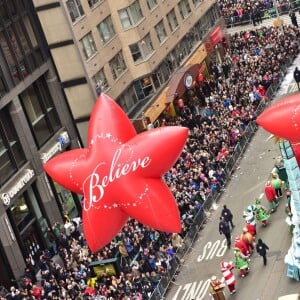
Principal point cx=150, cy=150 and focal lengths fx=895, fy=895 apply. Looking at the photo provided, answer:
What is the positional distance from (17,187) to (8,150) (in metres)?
2.25

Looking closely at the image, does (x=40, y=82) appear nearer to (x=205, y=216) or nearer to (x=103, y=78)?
(x=103, y=78)

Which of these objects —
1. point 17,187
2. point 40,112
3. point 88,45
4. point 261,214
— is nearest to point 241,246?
point 261,214

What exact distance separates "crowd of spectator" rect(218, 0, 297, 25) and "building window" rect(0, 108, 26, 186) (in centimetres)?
3805

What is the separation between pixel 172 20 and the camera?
227 ft

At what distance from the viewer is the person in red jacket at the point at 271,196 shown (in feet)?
144

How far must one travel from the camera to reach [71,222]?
49.2 metres

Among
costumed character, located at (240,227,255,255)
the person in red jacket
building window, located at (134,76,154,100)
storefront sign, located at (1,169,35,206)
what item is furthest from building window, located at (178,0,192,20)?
costumed character, located at (240,227,255,255)

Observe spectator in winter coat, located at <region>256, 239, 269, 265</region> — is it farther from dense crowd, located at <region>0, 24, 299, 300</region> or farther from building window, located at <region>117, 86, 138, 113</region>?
building window, located at <region>117, 86, 138, 113</region>

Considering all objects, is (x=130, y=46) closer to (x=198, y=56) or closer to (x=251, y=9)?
(x=198, y=56)

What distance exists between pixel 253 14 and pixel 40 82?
33706 mm

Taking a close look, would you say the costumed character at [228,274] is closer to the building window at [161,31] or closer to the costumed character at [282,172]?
the costumed character at [282,172]

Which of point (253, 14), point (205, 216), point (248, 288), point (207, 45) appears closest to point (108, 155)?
point (248, 288)

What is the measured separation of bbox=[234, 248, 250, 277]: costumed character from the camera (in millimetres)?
38750

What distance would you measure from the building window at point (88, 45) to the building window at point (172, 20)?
12.3 meters
